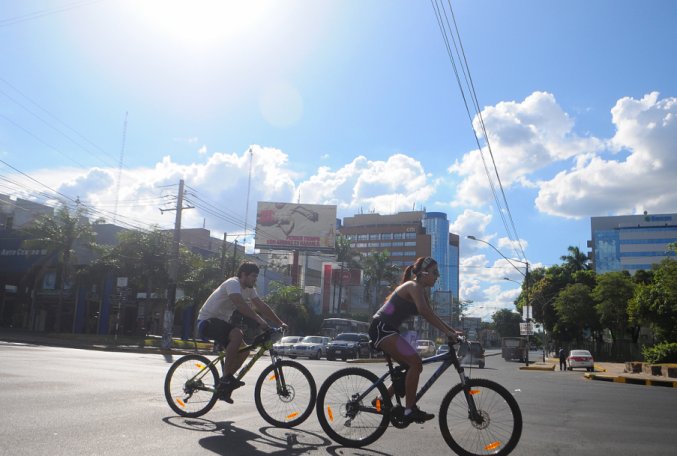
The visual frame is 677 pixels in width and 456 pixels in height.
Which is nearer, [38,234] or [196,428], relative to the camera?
[196,428]

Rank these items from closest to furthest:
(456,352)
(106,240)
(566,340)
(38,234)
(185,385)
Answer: (456,352) → (185,385) → (38,234) → (106,240) → (566,340)

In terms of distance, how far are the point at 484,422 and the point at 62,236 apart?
4015cm

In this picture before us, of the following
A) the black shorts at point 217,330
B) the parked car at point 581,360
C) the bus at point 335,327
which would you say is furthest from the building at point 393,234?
the black shorts at point 217,330

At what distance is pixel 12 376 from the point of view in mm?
8961

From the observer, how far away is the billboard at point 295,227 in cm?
7269

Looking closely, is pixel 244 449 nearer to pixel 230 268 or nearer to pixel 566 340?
pixel 230 268

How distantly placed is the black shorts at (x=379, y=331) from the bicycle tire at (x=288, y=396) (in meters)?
1.04

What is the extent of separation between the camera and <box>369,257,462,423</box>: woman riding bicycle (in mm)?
5203

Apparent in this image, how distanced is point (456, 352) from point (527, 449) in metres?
1.30

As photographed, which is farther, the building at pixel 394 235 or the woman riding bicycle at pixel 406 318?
the building at pixel 394 235

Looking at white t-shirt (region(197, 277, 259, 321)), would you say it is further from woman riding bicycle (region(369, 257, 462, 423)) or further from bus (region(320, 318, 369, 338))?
bus (region(320, 318, 369, 338))

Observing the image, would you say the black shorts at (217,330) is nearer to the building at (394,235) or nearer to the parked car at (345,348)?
the parked car at (345,348)

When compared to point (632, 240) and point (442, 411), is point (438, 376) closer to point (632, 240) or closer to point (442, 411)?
point (442, 411)

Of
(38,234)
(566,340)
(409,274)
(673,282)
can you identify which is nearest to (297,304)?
(38,234)
